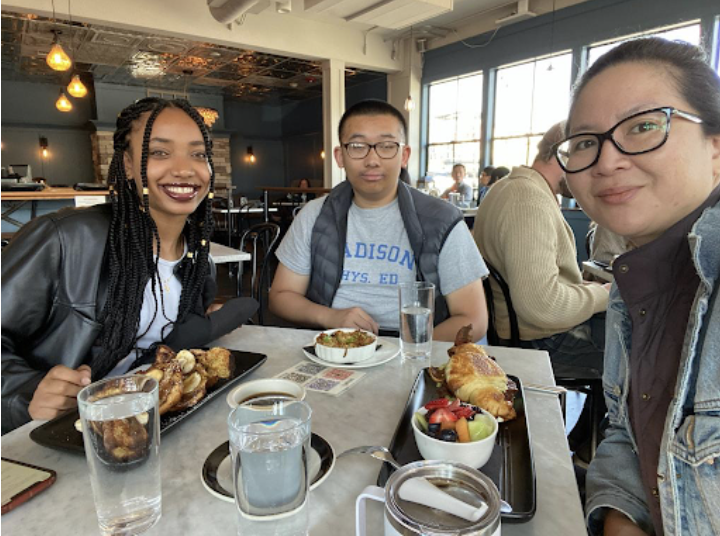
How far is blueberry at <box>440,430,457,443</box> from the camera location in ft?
2.38

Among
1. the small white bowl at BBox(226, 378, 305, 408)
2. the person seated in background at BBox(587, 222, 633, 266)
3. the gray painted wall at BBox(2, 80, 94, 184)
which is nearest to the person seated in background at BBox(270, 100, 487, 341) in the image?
the small white bowl at BBox(226, 378, 305, 408)

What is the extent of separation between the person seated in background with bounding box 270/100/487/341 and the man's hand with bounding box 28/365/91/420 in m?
0.94

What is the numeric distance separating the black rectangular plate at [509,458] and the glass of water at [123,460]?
0.34 metres

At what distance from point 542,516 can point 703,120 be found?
731 mm

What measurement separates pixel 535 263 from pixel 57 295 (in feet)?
5.46

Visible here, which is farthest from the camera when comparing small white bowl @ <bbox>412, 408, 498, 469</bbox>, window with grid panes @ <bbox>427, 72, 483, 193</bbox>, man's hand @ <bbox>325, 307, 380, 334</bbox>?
window with grid panes @ <bbox>427, 72, 483, 193</bbox>

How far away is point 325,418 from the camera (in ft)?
3.05

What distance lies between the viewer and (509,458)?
2.54 ft

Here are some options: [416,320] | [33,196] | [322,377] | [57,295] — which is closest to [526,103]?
[33,196]

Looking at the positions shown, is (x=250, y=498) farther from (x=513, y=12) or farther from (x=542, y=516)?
(x=513, y=12)

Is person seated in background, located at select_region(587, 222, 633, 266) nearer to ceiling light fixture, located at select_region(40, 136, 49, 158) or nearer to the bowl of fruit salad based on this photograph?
the bowl of fruit salad

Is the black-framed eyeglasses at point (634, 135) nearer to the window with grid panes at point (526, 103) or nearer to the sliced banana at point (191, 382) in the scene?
the sliced banana at point (191, 382)

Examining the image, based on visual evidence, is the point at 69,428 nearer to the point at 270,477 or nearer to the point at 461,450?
the point at 270,477

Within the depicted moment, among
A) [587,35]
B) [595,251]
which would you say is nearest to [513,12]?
[587,35]
